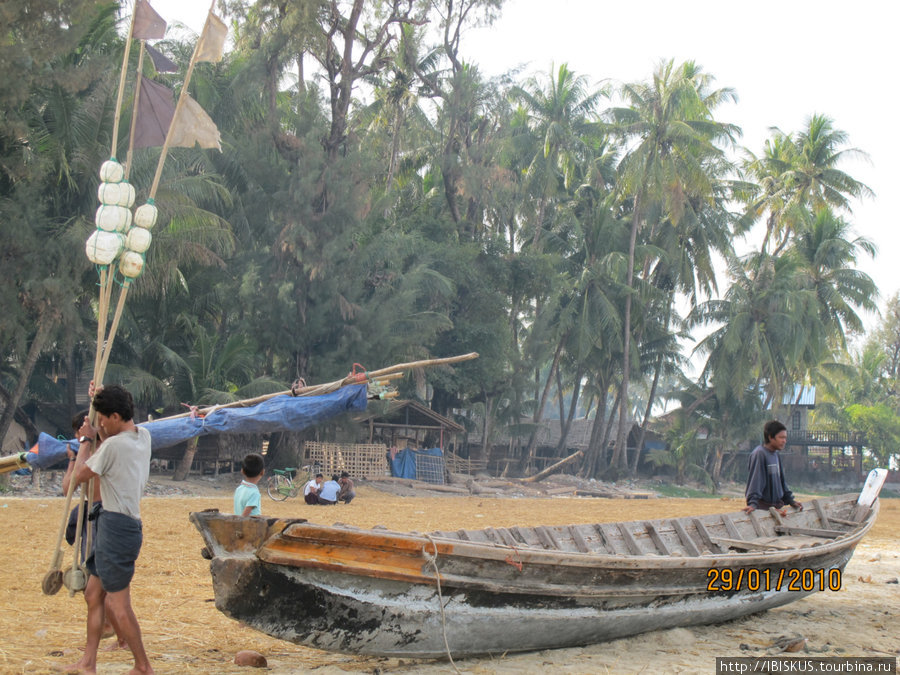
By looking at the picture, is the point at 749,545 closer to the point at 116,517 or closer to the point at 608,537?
the point at 608,537

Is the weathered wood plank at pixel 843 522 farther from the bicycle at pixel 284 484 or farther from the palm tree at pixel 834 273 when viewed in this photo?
the palm tree at pixel 834 273

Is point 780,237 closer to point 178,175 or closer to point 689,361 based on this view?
point 689,361

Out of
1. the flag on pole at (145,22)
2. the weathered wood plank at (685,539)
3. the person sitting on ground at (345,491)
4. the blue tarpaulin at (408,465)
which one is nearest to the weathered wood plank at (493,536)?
the weathered wood plank at (685,539)

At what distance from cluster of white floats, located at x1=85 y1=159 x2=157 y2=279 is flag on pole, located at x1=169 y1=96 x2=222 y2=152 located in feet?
1.75

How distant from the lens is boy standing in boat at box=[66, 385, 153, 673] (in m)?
4.15

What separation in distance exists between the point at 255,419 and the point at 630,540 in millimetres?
3492

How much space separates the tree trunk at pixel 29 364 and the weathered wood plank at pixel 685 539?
13784 mm

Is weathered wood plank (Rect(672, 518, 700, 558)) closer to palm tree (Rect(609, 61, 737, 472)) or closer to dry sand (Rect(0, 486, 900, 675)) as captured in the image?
dry sand (Rect(0, 486, 900, 675))

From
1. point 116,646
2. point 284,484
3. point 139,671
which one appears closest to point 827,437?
point 284,484

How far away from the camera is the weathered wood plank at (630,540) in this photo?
6.81 metres

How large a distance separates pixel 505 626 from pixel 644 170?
96.5 ft

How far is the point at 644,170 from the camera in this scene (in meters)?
32.2

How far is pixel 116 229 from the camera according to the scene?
5.45 metres

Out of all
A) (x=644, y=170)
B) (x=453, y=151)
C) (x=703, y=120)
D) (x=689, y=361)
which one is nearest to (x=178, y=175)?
(x=453, y=151)
